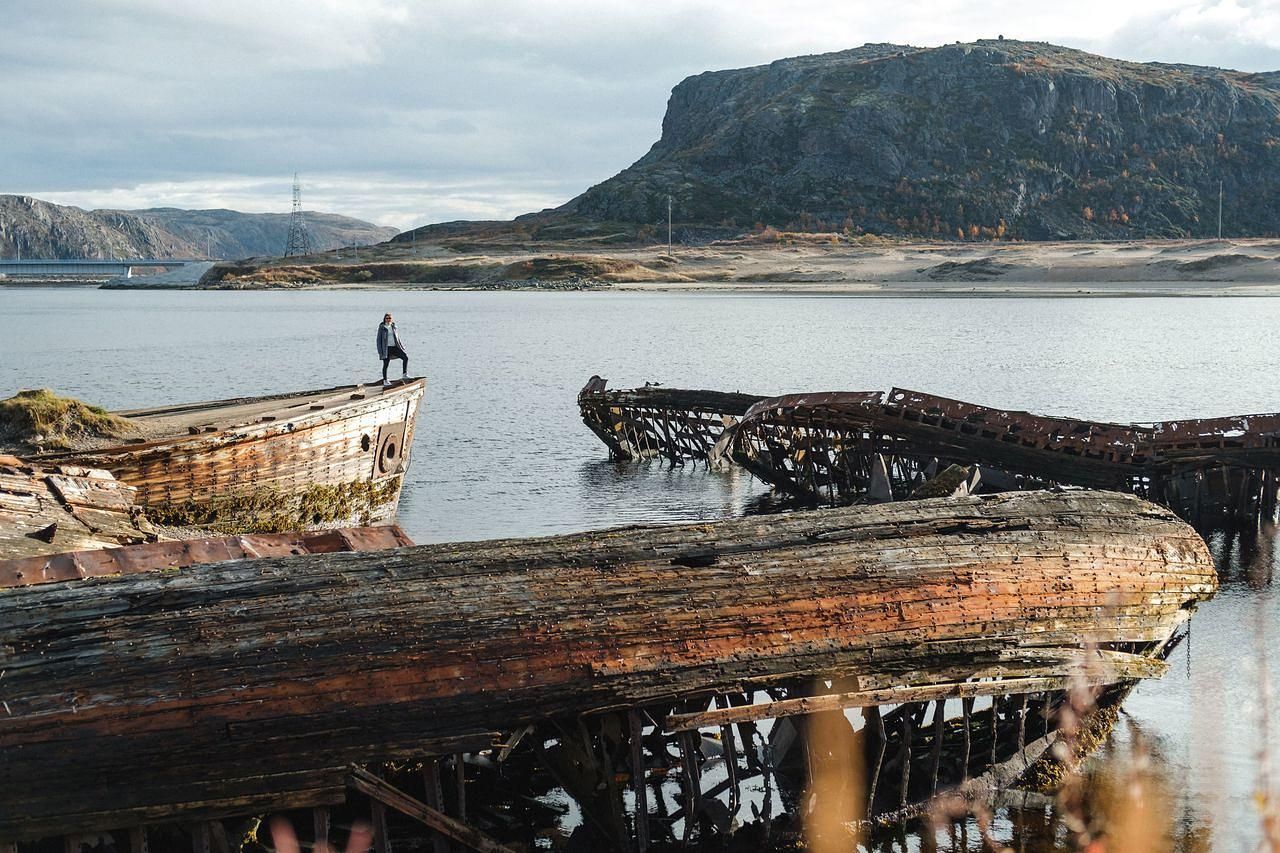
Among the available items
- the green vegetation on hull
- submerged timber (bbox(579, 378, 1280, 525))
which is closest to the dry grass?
the green vegetation on hull

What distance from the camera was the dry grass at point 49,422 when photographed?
2181 centimetres

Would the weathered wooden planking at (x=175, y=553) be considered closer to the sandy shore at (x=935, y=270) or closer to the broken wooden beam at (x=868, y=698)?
the broken wooden beam at (x=868, y=698)

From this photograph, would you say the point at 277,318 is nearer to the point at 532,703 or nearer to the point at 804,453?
the point at 804,453

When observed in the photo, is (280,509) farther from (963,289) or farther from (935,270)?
(935,270)

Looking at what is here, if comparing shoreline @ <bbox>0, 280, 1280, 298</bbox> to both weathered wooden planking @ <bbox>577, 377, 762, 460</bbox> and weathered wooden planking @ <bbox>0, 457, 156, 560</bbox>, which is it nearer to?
weathered wooden planking @ <bbox>577, 377, 762, 460</bbox>

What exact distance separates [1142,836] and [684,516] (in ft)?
64.4

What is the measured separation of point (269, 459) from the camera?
79.6 ft

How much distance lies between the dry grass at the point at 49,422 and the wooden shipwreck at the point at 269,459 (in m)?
0.55

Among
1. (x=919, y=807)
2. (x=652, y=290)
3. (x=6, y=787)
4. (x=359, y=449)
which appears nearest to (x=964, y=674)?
(x=919, y=807)

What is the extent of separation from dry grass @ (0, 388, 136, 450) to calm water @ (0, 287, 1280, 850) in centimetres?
801

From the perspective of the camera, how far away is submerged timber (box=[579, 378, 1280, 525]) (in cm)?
2634

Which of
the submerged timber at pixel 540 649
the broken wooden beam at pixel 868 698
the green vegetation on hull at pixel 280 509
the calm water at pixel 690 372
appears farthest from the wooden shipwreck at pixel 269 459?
the broken wooden beam at pixel 868 698

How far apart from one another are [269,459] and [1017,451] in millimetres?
15545

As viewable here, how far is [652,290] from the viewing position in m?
179
